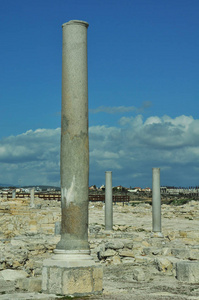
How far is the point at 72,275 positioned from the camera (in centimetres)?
757

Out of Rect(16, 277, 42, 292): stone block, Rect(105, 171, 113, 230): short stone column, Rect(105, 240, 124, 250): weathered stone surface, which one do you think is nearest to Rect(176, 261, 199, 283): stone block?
Rect(16, 277, 42, 292): stone block

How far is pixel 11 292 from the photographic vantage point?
8.05 m

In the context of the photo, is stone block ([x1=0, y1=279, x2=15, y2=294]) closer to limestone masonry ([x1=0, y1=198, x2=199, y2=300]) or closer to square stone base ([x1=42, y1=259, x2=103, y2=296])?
limestone masonry ([x1=0, y1=198, x2=199, y2=300])

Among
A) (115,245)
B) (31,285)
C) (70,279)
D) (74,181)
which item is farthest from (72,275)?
(115,245)

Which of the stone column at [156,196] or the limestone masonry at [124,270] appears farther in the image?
the stone column at [156,196]

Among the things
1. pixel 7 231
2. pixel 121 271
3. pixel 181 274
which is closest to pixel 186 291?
pixel 181 274

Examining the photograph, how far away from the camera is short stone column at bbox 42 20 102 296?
25.1 ft

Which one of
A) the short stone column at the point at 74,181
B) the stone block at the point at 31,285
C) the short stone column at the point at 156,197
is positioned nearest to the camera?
the short stone column at the point at 74,181

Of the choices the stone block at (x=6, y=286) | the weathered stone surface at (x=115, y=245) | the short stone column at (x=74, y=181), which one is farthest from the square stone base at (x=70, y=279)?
the weathered stone surface at (x=115, y=245)

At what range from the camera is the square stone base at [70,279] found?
7516 mm

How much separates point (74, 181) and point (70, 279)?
5.53ft

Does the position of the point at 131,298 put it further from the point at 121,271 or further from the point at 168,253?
the point at 168,253

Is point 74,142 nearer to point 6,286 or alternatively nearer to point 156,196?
point 6,286

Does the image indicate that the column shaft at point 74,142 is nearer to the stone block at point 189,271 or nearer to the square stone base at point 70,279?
the square stone base at point 70,279
